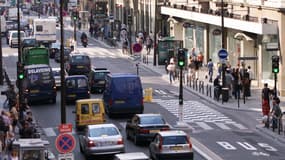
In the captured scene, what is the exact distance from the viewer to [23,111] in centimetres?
4291

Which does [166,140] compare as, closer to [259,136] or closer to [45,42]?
[259,136]

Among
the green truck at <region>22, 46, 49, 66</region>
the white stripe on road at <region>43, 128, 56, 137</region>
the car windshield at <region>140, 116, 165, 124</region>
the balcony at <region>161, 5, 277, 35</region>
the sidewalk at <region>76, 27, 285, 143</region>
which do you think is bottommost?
the white stripe on road at <region>43, 128, 56, 137</region>

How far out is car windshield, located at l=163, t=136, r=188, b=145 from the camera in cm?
3341

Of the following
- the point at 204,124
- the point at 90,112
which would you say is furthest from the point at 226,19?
the point at 90,112

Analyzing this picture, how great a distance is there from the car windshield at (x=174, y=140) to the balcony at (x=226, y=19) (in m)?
23.8

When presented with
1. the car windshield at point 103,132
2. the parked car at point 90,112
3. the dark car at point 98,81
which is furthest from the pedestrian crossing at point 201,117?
the car windshield at point 103,132

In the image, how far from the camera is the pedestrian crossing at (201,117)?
44156mm

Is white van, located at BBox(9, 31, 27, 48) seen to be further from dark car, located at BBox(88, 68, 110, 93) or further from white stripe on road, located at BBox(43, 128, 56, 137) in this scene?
white stripe on road, located at BBox(43, 128, 56, 137)

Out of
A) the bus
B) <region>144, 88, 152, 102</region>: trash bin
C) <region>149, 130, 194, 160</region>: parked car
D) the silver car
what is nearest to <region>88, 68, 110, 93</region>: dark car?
<region>144, 88, 152, 102</region>: trash bin

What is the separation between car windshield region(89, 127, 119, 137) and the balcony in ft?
76.5

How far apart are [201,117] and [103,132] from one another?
43.3 feet

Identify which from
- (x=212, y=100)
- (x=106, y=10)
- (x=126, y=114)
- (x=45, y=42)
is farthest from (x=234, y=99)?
(x=106, y=10)

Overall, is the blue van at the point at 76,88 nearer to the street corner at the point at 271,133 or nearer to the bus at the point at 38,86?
the bus at the point at 38,86

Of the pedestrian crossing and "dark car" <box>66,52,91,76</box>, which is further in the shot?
"dark car" <box>66,52,91,76</box>
